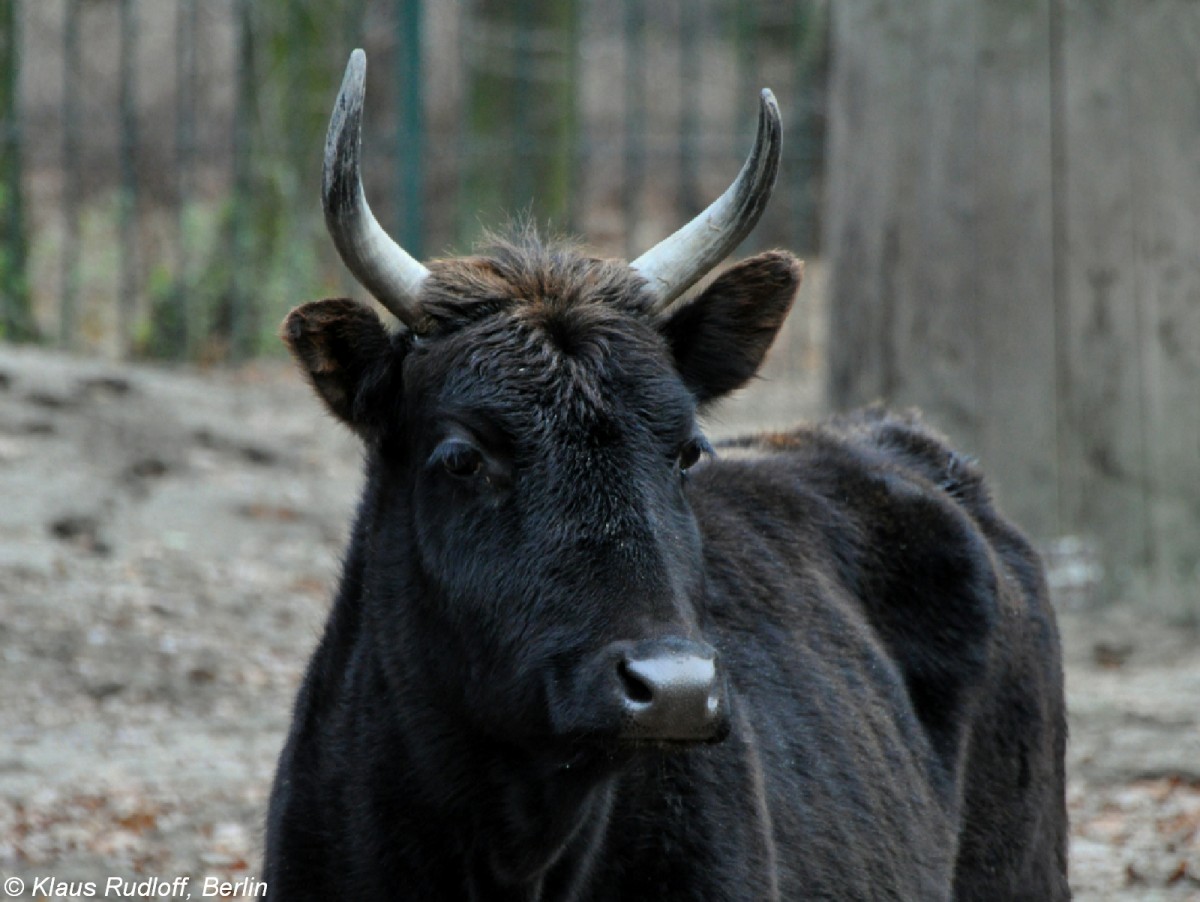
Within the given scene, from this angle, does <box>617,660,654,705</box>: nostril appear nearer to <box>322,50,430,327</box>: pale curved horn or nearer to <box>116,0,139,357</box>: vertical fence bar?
<box>322,50,430,327</box>: pale curved horn

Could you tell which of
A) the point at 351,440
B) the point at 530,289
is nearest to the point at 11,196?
the point at 351,440

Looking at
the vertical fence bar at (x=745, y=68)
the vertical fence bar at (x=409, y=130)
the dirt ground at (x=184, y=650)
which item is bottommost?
the dirt ground at (x=184, y=650)

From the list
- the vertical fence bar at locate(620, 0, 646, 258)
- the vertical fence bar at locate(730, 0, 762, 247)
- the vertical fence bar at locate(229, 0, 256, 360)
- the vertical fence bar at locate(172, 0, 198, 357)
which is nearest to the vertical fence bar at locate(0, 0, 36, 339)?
the vertical fence bar at locate(172, 0, 198, 357)

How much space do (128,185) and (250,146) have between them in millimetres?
1041

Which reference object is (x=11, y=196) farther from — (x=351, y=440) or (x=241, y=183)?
(x=351, y=440)

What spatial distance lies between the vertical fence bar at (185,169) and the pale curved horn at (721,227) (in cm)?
937

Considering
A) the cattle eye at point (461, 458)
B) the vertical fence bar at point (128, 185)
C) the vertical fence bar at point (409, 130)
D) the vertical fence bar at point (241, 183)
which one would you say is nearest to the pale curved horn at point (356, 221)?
the cattle eye at point (461, 458)

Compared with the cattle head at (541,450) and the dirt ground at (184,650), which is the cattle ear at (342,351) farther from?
the dirt ground at (184,650)

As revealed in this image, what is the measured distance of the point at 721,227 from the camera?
392 centimetres

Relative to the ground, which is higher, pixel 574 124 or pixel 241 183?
pixel 574 124

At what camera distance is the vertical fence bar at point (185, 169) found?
12.7 metres

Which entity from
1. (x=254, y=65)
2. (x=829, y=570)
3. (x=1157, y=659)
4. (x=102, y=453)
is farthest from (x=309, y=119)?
(x=829, y=570)

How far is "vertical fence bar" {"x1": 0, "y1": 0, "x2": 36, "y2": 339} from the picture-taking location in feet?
40.0

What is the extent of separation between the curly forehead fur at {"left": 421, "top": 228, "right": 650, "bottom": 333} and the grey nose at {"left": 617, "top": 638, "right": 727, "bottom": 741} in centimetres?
85
